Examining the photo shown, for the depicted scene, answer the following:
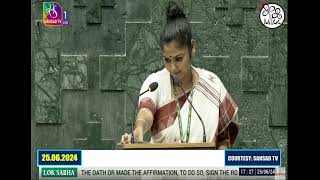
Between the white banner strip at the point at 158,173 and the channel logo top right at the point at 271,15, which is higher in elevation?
the channel logo top right at the point at 271,15

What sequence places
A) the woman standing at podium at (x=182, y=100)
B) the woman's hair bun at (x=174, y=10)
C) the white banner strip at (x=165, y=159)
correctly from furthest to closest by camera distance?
1. the woman's hair bun at (x=174, y=10)
2. the woman standing at podium at (x=182, y=100)
3. the white banner strip at (x=165, y=159)

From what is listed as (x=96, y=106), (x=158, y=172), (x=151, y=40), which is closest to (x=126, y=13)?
(x=151, y=40)

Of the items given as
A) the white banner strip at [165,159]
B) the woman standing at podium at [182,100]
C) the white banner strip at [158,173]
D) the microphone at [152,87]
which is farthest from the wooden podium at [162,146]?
the microphone at [152,87]

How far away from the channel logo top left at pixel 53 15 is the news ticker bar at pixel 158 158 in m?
1.36

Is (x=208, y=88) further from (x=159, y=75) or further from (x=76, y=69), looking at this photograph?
(x=76, y=69)

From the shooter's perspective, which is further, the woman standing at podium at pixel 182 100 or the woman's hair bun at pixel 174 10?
the woman's hair bun at pixel 174 10

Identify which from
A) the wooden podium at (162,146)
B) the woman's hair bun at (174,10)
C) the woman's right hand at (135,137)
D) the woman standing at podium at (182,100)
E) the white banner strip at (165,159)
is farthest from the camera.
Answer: the woman's hair bun at (174,10)

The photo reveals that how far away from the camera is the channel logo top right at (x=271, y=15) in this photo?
335 inches

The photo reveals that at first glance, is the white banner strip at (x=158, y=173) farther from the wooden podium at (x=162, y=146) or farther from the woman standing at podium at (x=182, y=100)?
the woman standing at podium at (x=182, y=100)

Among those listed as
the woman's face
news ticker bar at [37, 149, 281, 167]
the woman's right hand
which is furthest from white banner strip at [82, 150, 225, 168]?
the woman's face

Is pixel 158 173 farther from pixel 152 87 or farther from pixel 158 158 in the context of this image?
pixel 152 87

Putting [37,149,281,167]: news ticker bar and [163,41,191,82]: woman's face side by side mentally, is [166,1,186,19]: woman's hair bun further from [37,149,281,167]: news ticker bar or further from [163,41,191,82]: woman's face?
[37,149,281,167]: news ticker bar

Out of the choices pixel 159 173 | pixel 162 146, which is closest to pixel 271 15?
pixel 162 146

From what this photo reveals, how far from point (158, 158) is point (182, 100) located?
737mm
